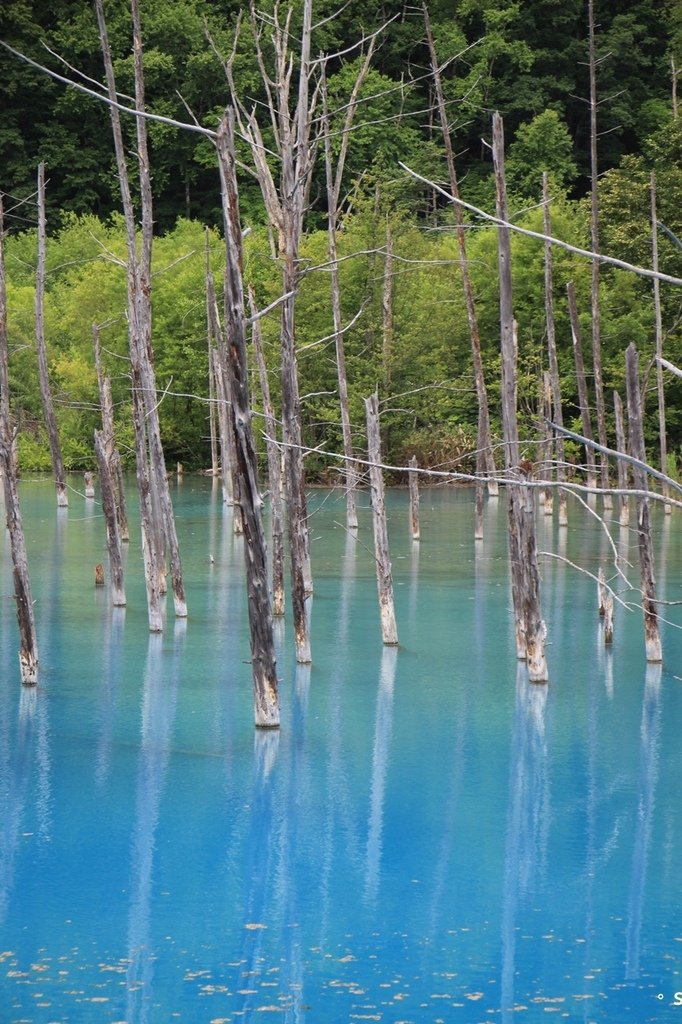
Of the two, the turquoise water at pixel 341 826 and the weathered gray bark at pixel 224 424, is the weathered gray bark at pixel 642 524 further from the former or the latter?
the weathered gray bark at pixel 224 424

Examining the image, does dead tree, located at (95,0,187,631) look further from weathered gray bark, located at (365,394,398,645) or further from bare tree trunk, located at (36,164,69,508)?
bare tree trunk, located at (36,164,69,508)

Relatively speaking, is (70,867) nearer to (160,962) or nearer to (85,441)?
(160,962)

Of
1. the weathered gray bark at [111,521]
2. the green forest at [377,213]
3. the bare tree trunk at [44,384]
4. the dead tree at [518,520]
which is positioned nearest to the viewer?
the dead tree at [518,520]

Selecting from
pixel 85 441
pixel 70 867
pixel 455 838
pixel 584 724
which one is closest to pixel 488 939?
pixel 455 838

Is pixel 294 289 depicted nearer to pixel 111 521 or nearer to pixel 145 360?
pixel 145 360

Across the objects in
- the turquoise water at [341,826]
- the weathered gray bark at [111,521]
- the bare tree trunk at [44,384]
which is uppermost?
the bare tree trunk at [44,384]

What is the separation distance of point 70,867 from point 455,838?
235 centimetres

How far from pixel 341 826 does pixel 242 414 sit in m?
2.80

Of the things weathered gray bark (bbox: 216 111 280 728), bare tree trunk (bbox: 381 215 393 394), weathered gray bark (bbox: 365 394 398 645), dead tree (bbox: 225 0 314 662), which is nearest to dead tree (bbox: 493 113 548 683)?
weathered gray bark (bbox: 365 394 398 645)

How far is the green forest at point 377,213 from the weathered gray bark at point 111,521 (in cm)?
783

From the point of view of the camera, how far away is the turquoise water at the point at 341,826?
715 centimetres

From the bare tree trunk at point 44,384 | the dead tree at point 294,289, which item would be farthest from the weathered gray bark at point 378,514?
the bare tree trunk at point 44,384

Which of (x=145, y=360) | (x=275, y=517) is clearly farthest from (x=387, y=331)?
(x=275, y=517)

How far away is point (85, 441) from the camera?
127 ft
